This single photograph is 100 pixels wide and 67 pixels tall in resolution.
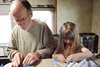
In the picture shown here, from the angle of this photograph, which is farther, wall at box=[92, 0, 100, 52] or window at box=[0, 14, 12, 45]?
window at box=[0, 14, 12, 45]

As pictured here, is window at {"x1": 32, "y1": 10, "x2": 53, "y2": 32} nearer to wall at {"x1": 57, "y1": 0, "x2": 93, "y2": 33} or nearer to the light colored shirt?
wall at {"x1": 57, "y1": 0, "x2": 93, "y2": 33}

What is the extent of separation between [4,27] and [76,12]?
1115 millimetres

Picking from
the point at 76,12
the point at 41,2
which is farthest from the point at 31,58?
the point at 76,12

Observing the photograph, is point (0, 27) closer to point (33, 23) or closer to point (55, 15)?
point (55, 15)

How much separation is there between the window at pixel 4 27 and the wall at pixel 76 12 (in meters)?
0.76

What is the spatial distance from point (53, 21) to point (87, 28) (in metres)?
0.54

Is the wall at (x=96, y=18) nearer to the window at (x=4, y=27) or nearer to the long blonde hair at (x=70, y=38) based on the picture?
the window at (x=4, y=27)

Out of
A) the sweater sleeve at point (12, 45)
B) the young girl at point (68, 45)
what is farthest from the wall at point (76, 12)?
the sweater sleeve at point (12, 45)

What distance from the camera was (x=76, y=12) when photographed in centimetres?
262

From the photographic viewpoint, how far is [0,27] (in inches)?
104

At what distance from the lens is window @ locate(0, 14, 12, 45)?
2631mm

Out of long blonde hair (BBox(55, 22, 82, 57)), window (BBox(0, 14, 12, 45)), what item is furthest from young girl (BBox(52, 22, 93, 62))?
window (BBox(0, 14, 12, 45))

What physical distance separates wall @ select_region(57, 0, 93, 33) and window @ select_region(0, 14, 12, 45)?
29.8 inches

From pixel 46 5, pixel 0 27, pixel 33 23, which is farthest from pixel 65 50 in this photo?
pixel 0 27
